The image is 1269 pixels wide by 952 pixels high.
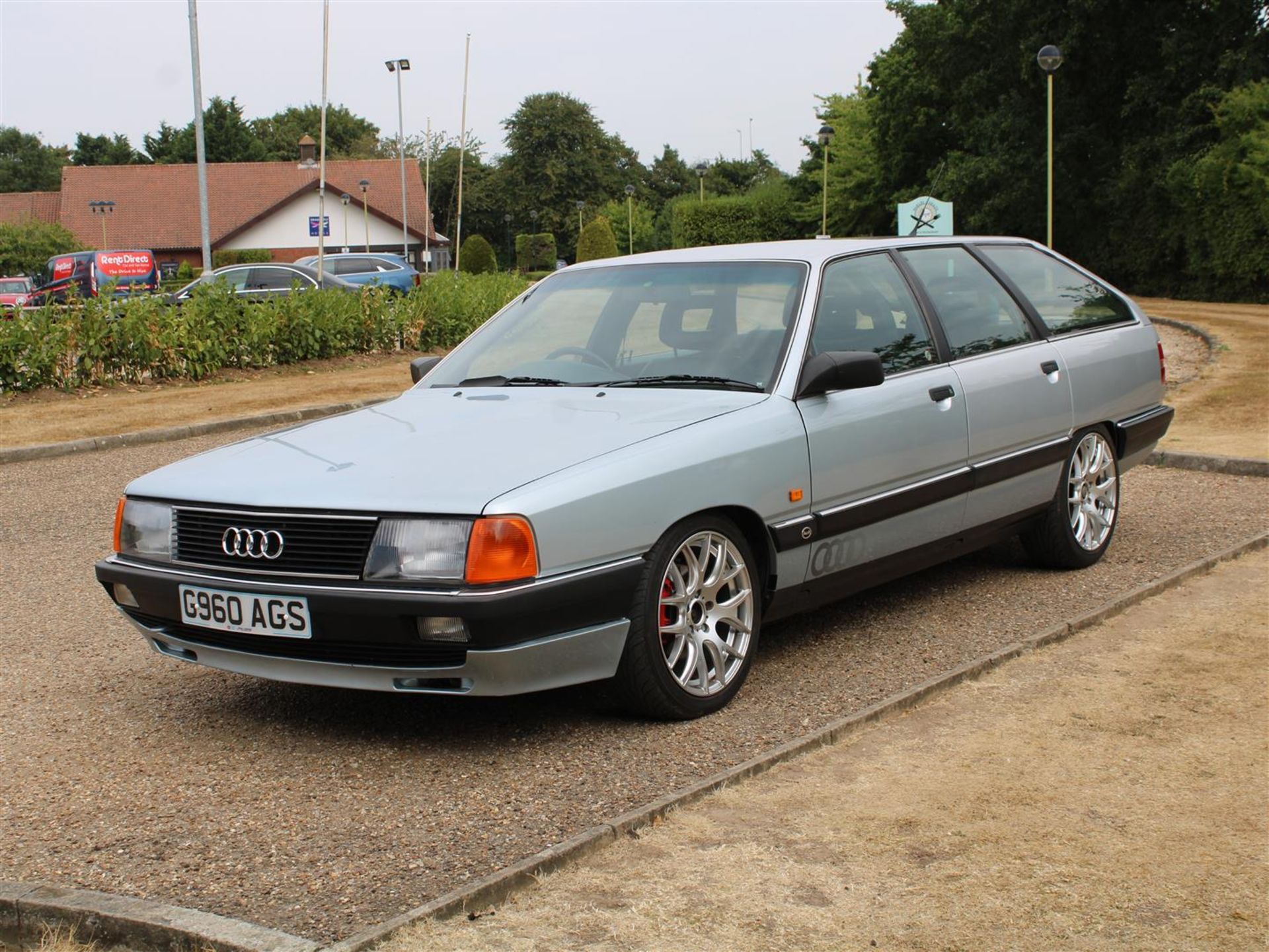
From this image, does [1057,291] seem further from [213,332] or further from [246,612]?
[213,332]

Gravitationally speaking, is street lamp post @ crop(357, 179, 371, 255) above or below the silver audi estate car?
above

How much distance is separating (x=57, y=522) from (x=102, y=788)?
16.9ft

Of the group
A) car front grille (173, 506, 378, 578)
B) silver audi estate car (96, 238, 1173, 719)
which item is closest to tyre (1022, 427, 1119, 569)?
silver audi estate car (96, 238, 1173, 719)

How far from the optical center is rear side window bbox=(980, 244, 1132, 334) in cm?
684

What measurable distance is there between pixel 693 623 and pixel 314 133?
114 m

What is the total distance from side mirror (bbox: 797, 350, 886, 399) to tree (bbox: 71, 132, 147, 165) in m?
109

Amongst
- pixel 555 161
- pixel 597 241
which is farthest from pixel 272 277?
pixel 555 161

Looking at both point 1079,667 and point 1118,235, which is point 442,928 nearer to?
point 1079,667

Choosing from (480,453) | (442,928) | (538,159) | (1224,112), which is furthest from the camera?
(538,159)

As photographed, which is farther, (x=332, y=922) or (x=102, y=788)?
(x=102, y=788)

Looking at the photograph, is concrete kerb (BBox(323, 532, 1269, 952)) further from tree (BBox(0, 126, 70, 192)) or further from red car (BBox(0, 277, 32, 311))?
tree (BBox(0, 126, 70, 192))

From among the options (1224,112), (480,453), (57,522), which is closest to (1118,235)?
(1224,112)

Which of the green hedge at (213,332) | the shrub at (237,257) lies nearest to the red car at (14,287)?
the green hedge at (213,332)

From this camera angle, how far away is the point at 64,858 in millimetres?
3760
